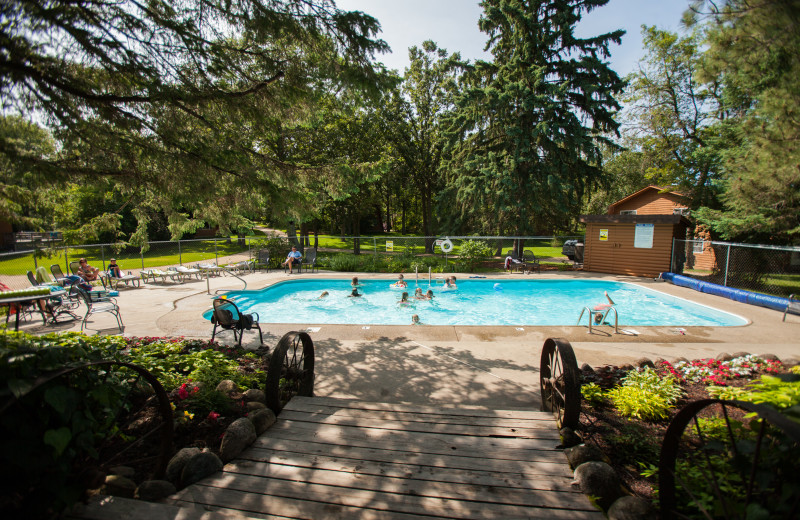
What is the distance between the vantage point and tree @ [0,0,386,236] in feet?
11.7

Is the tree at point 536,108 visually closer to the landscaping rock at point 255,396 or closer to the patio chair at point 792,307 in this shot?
the patio chair at point 792,307

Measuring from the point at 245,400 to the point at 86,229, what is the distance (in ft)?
13.3

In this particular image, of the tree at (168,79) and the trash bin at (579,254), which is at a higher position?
the tree at (168,79)

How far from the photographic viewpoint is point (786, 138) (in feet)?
11.9

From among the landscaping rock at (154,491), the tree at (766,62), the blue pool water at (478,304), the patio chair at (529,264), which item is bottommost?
the blue pool water at (478,304)

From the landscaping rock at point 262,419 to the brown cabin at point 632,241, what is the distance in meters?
17.3

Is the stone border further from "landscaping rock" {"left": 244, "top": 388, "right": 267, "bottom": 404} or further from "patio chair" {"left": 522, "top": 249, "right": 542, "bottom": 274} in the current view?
"patio chair" {"left": 522, "top": 249, "right": 542, "bottom": 274}

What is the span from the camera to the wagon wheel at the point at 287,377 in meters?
3.45

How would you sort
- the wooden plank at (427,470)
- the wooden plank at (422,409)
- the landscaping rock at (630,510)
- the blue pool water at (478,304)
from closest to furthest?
the landscaping rock at (630,510) → the wooden plank at (427,470) → the wooden plank at (422,409) → the blue pool water at (478,304)

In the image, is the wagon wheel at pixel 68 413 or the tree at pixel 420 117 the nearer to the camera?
the wagon wheel at pixel 68 413

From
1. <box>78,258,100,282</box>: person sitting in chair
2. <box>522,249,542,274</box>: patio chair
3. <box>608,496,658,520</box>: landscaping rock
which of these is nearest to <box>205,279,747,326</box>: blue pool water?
<box>522,249,542,274</box>: patio chair

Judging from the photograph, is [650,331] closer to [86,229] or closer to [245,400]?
[245,400]

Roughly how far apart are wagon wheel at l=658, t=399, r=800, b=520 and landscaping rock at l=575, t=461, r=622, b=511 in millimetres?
251

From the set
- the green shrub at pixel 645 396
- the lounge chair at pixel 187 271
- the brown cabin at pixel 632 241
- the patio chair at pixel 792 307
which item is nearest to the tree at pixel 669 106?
the brown cabin at pixel 632 241
